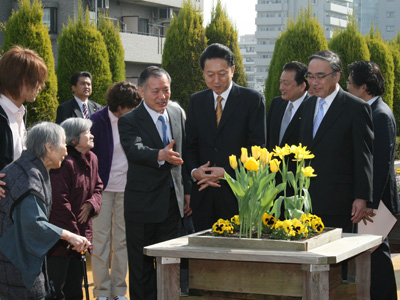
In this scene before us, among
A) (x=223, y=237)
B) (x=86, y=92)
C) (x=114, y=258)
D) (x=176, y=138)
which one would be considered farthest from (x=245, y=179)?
(x=86, y=92)

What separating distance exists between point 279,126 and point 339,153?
5.52ft

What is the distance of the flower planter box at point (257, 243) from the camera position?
3256 mm

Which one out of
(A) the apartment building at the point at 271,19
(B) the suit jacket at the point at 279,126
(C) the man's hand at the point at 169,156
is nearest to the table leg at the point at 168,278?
(C) the man's hand at the point at 169,156

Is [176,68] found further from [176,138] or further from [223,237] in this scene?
[223,237]

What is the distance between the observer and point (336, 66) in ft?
15.2

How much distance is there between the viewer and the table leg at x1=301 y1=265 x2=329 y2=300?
3.15m

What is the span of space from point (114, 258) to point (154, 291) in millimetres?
1024

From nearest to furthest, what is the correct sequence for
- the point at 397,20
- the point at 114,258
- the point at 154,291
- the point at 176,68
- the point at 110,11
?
the point at 154,291
the point at 114,258
the point at 176,68
the point at 110,11
the point at 397,20

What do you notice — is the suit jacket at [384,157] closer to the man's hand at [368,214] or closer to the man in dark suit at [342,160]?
the man's hand at [368,214]

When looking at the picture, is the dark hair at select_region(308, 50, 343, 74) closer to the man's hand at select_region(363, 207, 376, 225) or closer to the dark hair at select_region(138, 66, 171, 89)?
the man's hand at select_region(363, 207, 376, 225)

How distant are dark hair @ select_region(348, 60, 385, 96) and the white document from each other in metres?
0.97

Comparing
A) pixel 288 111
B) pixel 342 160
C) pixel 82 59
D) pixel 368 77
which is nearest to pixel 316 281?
pixel 342 160

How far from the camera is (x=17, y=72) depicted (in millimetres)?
3980

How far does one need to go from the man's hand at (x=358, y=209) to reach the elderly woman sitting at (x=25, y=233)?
185 centimetres
